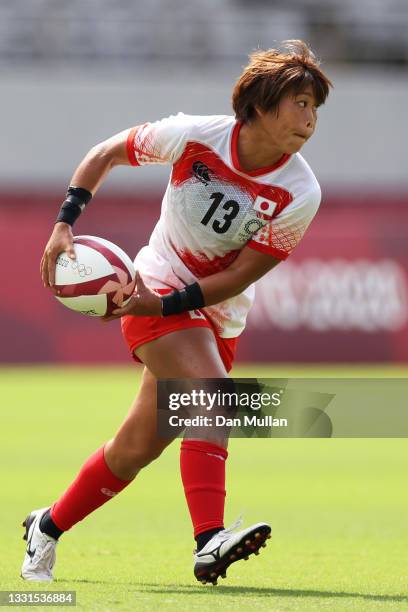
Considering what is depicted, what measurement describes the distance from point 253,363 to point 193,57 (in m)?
7.56

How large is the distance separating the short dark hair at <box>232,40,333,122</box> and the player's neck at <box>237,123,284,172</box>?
3.7 inches

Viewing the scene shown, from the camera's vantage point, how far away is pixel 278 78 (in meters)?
5.49

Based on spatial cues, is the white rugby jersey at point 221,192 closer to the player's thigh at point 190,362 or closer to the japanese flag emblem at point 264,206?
the japanese flag emblem at point 264,206

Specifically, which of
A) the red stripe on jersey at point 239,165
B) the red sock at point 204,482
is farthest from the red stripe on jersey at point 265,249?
the red sock at point 204,482

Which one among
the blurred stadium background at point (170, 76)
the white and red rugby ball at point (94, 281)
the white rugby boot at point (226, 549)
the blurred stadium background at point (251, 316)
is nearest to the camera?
the white rugby boot at point (226, 549)

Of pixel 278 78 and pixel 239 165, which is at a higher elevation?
pixel 278 78

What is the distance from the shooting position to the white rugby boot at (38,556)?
5.61 meters

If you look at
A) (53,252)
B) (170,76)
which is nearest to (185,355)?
(53,252)

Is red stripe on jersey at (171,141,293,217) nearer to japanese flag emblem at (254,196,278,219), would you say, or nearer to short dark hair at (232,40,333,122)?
japanese flag emblem at (254,196,278,219)

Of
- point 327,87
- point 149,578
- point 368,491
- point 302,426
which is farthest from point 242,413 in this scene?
point 368,491

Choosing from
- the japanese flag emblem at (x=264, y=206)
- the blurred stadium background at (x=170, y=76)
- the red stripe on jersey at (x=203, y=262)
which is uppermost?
the blurred stadium background at (x=170, y=76)

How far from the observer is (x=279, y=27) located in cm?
2477

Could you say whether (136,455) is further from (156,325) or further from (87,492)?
(156,325)

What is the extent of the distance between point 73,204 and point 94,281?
501 millimetres
